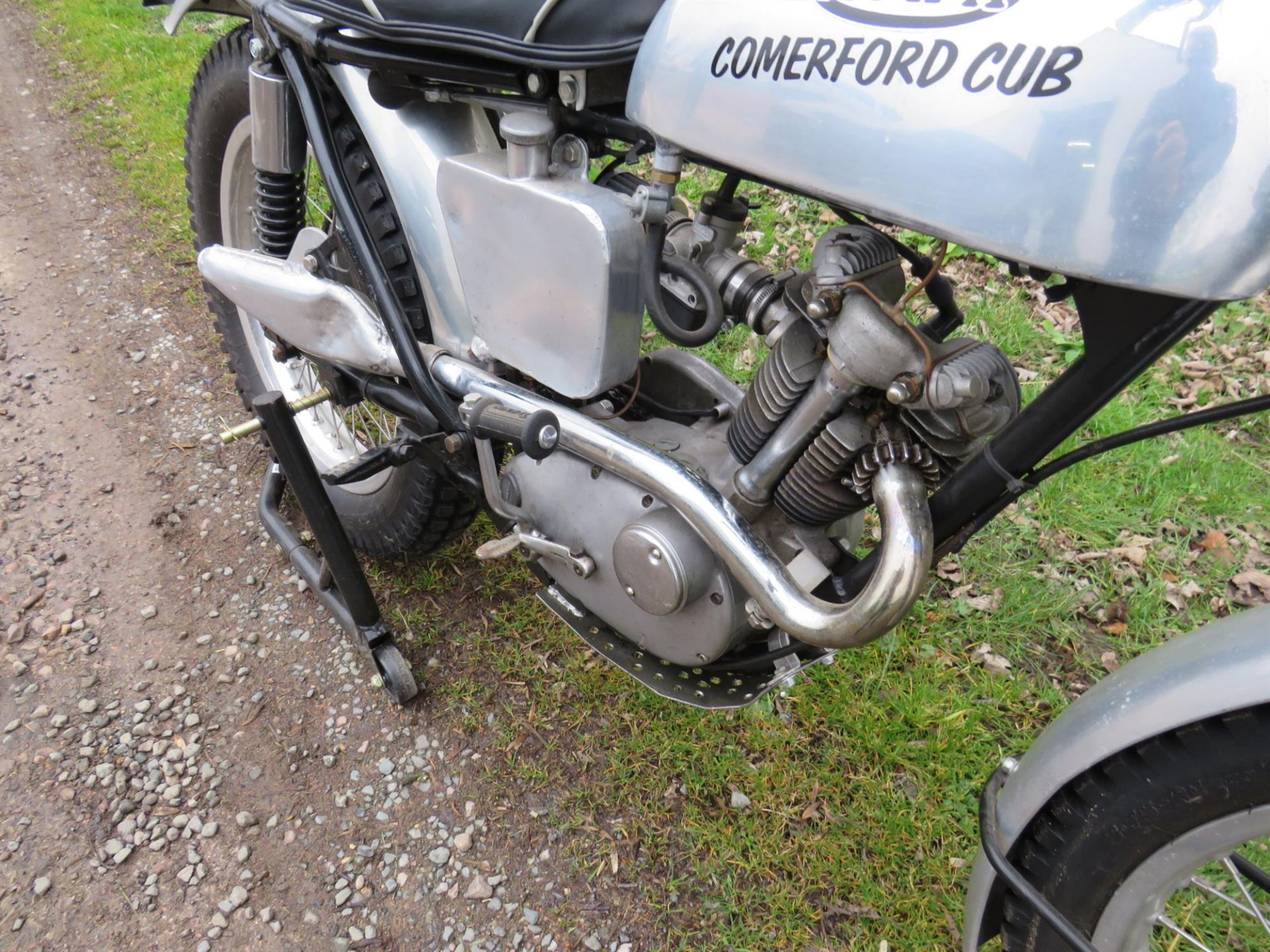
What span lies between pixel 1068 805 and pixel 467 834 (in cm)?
112

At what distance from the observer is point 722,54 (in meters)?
1.02

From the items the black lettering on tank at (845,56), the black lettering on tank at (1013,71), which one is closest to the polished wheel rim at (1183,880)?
the black lettering on tank at (1013,71)

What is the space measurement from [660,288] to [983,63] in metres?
0.54

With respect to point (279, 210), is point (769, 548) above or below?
above

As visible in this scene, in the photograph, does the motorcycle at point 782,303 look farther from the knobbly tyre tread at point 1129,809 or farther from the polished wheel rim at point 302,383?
the polished wheel rim at point 302,383

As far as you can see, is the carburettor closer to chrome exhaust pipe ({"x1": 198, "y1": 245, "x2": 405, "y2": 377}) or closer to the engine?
the engine

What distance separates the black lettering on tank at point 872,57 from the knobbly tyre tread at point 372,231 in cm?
95

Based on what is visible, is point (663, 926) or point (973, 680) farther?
point (973, 680)

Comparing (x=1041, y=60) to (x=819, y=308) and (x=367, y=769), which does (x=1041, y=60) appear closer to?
(x=819, y=308)

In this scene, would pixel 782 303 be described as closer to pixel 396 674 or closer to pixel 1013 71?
pixel 1013 71

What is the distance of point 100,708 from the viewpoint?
6.31 feet

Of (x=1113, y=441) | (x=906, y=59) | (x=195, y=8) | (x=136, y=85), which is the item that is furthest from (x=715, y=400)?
(x=136, y=85)

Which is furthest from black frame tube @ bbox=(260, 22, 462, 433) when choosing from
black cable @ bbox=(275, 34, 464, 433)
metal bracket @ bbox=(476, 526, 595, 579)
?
metal bracket @ bbox=(476, 526, 595, 579)

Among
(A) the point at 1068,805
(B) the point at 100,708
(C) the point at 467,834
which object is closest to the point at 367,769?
(C) the point at 467,834
